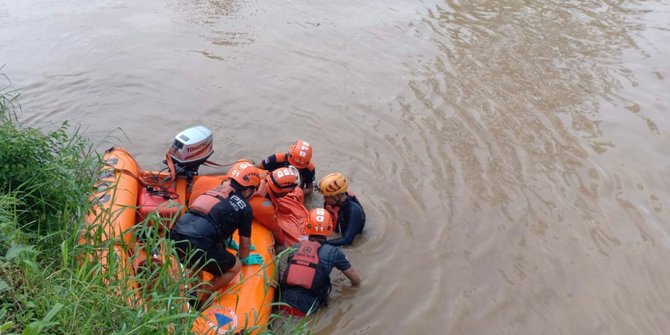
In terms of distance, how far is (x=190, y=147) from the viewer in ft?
14.9

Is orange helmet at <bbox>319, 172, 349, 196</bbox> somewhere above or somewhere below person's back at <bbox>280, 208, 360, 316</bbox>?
above

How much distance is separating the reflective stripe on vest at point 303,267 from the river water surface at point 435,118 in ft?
1.15

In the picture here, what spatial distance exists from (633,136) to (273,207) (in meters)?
4.43

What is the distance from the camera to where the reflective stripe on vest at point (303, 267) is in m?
3.98

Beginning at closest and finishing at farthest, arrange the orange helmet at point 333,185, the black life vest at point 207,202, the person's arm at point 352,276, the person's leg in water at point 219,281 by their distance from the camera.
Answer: the black life vest at point 207,202 → the person's leg in water at point 219,281 → the person's arm at point 352,276 → the orange helmet at point 333,185

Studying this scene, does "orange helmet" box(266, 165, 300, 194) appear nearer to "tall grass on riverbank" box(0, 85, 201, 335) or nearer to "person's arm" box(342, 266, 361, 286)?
"person's arm" box(342, 266, 361, 286)

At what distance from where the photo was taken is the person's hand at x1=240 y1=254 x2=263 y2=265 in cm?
410

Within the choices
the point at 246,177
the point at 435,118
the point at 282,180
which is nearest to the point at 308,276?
the point at 246,177

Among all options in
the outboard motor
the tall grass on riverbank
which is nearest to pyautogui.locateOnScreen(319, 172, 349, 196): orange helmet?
the outboard motor

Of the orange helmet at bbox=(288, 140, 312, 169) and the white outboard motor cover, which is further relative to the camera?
the orange helmet at bbox=(288, 140, 312, 169)

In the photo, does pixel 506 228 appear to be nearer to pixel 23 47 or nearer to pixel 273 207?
pixel 273 207

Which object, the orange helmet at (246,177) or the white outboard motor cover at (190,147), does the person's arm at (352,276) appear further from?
the white outboard motor cover at (190,147)

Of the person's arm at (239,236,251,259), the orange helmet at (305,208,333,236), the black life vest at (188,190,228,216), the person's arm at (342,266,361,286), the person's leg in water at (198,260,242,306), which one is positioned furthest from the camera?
the orange helmet at (305,208,333,236)

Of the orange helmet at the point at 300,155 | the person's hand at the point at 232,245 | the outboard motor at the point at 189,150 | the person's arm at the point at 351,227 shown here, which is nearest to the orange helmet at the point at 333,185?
the person's arm at the point at 351,227
